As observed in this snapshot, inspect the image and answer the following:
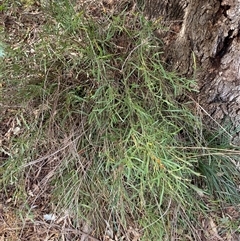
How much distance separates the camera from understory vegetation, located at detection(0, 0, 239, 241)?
1.27 meters

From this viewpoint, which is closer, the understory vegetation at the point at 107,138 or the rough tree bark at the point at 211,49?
the rough tree bark at the point at 211,49

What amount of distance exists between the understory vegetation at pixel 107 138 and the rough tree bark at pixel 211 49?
0.05m

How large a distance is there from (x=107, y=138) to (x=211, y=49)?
1.56 feet

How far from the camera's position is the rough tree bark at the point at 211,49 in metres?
1.09

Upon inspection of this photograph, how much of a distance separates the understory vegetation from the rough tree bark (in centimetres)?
5

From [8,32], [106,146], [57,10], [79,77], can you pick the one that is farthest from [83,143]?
[8,32]

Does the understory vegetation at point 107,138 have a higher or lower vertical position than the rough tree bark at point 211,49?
lower

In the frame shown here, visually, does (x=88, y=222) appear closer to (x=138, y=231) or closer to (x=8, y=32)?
(x=138, y=231)

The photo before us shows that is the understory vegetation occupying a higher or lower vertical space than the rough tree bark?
lower

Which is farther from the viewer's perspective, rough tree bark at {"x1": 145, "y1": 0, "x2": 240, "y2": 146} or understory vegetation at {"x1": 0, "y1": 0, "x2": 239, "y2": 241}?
understory vegetation at {"x1": 0, "y1": 0, "x2": 239, "y2": 241}

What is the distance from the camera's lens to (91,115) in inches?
51.5

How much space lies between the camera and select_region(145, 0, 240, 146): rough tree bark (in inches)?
42.9

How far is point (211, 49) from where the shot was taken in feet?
3.87

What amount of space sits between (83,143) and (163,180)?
1.16ft
